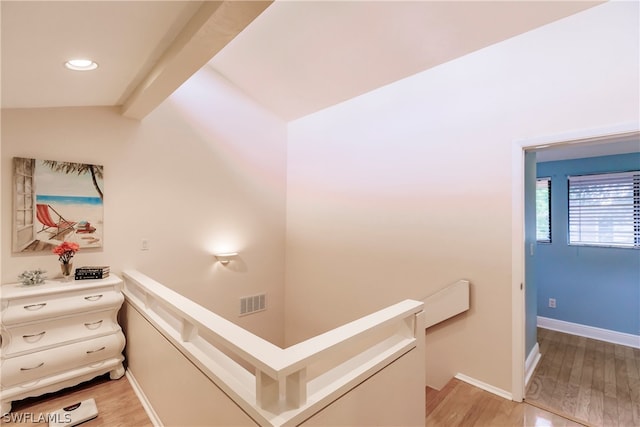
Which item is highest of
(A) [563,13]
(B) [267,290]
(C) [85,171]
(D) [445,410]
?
(A) [563,13]

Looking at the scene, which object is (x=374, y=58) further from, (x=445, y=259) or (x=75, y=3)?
(x=75, y=3)

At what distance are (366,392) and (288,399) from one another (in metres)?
0.43

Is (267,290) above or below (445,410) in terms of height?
above

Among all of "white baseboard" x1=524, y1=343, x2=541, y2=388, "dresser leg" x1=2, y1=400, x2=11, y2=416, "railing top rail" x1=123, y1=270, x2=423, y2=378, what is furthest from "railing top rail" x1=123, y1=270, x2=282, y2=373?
"white baseboard" x1=524, y1=343, x2=541, y2=388

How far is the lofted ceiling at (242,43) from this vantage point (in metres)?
1.35

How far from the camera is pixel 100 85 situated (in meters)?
2.14

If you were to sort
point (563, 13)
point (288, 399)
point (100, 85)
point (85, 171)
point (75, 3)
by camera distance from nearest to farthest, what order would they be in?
point (288, 399) → point (75, 3) → point (563, 13) → point (100, 85) → point (85, 171)

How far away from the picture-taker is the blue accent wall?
334 centimetres

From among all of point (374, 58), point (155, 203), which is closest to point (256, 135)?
point (155, 203)

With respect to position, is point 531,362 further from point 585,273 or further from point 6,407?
point 6,407

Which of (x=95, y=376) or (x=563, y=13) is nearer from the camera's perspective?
(x=563, y=13)

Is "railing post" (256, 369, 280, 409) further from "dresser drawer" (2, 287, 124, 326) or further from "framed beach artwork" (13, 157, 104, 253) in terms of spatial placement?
"framed beach artwork" (13, 157, 104, 253)

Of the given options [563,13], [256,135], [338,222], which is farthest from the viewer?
[256,135]

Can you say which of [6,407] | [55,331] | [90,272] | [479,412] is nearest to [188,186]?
[90,272]
